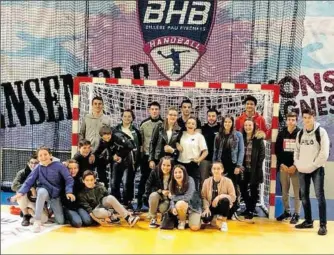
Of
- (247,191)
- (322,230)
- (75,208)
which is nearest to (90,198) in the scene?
(75,208)

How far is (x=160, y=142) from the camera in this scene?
600 cm

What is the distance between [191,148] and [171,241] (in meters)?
1.35

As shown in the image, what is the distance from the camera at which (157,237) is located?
5156 mm

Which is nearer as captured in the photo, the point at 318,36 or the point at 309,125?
the point at 309,125

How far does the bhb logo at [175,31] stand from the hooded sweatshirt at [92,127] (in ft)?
6.00

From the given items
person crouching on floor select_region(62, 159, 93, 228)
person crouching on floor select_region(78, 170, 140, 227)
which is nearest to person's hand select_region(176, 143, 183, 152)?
person crouching on floor select_region(78, 170, 140, 227)

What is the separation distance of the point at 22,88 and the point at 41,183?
287 centimetres

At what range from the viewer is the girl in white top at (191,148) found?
5953 millimetres

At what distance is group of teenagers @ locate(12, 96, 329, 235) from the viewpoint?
5.51 metres

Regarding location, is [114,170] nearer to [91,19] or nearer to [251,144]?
[251,144]

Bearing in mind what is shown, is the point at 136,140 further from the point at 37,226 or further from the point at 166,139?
the point at 37,226

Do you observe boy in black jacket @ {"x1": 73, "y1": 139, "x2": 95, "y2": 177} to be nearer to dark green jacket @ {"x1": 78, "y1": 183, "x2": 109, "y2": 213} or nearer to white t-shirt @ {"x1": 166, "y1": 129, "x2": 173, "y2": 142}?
dark green jacket @ {"x1": 78, "y1": 183, "x2": 109, "y2": 213}

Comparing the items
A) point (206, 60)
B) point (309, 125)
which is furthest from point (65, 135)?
point (309, 125)

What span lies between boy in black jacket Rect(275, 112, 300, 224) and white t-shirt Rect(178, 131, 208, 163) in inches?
38.9
